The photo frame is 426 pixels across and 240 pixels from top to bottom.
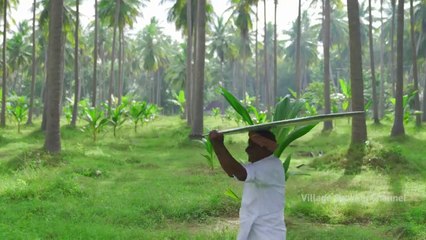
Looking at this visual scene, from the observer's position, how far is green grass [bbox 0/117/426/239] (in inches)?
236

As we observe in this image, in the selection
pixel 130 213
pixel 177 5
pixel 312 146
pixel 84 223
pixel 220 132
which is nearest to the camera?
pixel 220 132

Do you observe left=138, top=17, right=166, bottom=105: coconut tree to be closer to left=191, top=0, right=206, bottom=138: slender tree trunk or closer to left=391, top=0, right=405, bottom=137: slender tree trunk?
left=191, top=0, right=206, bottom=138: slender tree trunk

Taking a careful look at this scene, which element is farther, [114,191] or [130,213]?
[114,191]

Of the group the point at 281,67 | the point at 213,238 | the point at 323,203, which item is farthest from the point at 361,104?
the point at 281,67

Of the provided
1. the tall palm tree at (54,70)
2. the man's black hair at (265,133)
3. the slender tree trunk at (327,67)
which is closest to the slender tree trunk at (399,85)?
the slender tree trunk at (327,67)

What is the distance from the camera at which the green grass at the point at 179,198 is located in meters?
6.00

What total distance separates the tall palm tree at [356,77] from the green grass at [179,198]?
1.42 ft

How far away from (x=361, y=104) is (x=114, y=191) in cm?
636

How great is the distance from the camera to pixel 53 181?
26.9 ft

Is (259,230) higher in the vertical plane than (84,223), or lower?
higher

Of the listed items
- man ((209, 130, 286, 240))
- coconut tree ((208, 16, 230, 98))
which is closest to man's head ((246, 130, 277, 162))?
man ((209, 130, 286, 240))

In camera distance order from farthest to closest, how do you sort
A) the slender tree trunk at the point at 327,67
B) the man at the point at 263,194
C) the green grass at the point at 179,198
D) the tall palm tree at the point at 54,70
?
1. the slender tree trunk at the point at 327,67
2. the tall palm tree at the point at 54,70
3. the green grass at the point at 179,198
4. the man at the point at 263,194

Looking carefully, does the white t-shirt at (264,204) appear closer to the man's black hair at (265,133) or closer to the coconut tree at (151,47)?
the man's black hair at (265,133)

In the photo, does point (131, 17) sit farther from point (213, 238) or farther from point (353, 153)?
point (213, 238)
